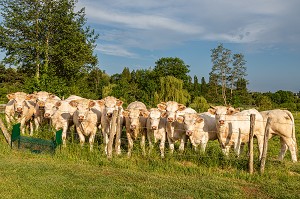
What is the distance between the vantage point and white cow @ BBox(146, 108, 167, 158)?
10688mm

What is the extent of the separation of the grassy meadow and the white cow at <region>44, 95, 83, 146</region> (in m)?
2.16

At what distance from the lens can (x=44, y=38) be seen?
2638cm

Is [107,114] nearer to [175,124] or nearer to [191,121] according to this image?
[175,124]

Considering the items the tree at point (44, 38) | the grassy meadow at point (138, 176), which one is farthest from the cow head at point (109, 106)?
the tree at point (44, 38)

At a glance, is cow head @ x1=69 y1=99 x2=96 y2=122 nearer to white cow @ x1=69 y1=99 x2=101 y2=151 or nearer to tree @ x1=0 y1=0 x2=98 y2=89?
white cow @ x1=69 y1=99 x2=101 y2=151

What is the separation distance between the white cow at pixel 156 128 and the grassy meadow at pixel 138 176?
1.27ft

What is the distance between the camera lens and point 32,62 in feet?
85.6

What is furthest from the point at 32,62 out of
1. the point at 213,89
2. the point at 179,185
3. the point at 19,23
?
the point at 213,89

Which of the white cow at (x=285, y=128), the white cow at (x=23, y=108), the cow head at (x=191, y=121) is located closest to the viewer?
the cow head at (x=191, y=121)

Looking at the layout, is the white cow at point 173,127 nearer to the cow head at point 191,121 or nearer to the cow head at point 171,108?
the cow head at point 171,108

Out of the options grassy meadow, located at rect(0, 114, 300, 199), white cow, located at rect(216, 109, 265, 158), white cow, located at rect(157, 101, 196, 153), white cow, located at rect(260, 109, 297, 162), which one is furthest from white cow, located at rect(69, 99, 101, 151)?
white cow, located at rect(260, 109, 297, 162)

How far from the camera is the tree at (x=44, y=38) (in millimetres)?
25094

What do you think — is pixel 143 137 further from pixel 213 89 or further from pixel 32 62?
pixel 213 89

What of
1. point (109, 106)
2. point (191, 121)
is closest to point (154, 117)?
point (191, 121)
